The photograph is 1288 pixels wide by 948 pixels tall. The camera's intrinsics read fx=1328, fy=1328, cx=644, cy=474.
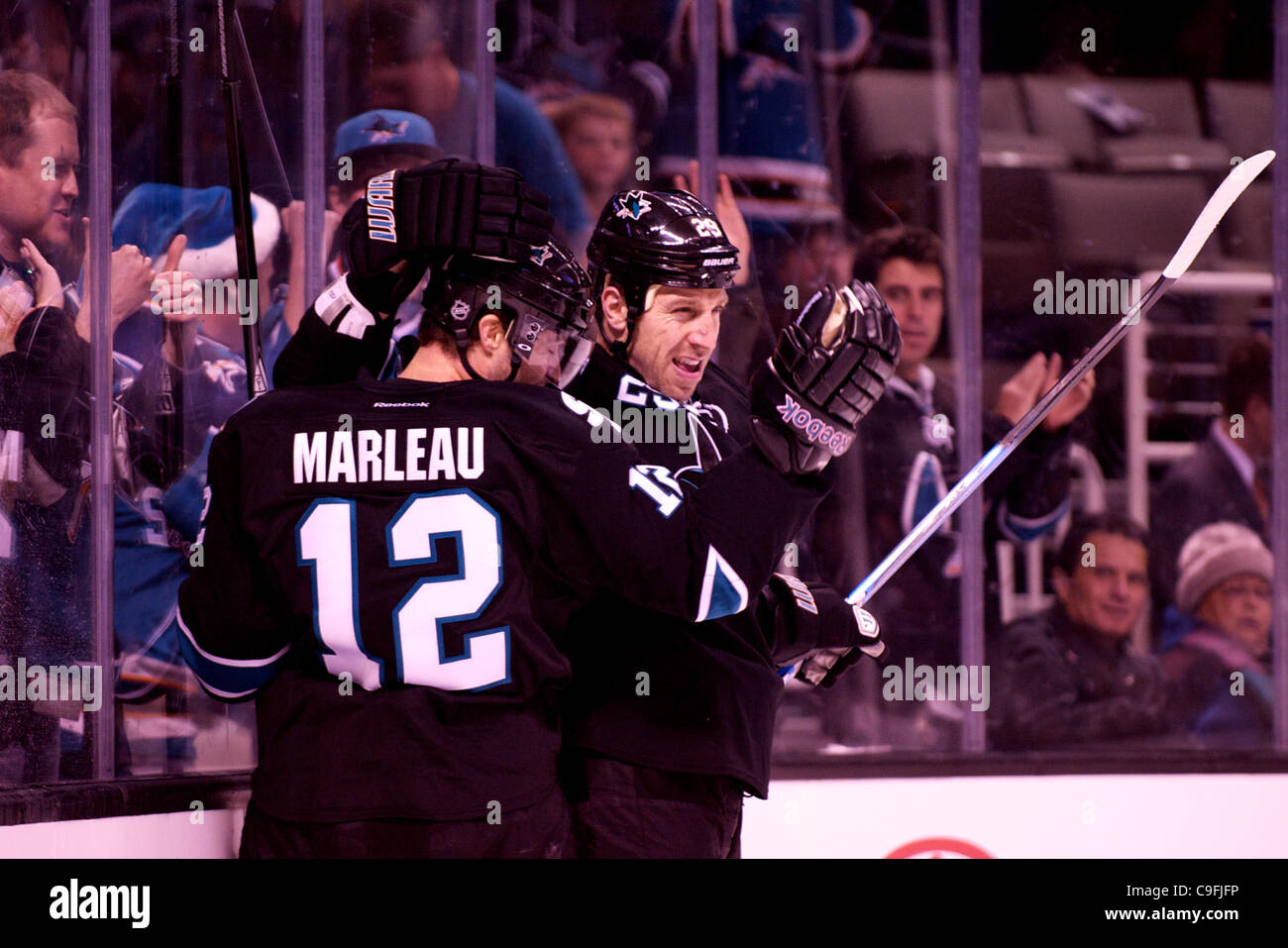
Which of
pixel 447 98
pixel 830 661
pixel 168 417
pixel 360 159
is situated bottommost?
pixel 830 661

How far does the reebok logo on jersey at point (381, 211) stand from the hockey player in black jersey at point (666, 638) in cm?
21

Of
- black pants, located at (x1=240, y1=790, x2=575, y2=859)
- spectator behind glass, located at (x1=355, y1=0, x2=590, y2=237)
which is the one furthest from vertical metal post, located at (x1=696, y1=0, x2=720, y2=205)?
black pants, located at (x1=240, y1=790, x2=575, y2=859)

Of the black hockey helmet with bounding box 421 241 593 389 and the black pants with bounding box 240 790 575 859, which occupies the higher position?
the black hockey helmet with bounding box 421 241 593 389

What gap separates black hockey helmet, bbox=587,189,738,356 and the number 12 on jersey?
527mm

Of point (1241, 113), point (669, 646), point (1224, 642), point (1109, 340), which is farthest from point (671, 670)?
point (1241, 113)

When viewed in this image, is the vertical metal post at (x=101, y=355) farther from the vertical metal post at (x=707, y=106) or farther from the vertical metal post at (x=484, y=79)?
the vertical metal post at (x=707, y=106)

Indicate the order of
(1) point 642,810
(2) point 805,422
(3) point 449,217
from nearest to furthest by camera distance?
(2) point 805,422 < (3) point 449,217 < (1) point 642,810

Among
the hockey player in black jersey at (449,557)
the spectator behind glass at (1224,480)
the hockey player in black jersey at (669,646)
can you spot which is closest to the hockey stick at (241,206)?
the hockey player in black jersey at (449,557)

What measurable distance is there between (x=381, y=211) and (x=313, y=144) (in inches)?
33.6

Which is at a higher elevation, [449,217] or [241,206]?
[241,206]

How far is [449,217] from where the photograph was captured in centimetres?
200

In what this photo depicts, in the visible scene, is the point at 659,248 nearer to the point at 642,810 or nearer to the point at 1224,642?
the point at 642,810

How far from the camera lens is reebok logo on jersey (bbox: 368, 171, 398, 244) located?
6.91 feet

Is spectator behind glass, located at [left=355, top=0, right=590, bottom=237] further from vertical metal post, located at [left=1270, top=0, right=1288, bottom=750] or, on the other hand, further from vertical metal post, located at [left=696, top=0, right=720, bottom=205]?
vertical metal post, located at [left=1270, top=0, right=1288, bottom=750]
